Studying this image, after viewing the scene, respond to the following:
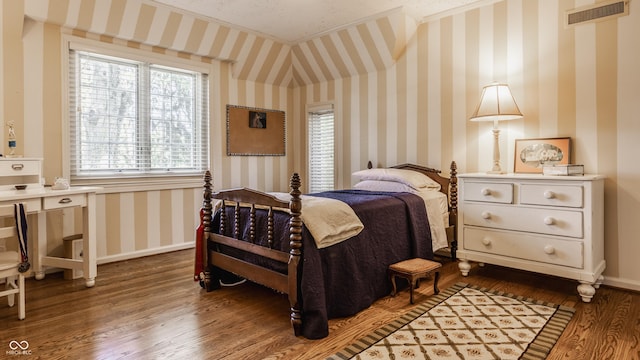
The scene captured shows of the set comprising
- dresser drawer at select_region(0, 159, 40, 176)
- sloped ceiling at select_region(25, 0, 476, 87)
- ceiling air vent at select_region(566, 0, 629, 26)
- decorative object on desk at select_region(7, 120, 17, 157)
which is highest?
sloped ceiling at select_region(25, 0, 476, 87)

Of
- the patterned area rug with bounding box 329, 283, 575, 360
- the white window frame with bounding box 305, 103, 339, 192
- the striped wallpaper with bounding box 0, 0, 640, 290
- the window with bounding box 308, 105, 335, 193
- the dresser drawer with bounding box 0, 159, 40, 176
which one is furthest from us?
the window with bounding box 308, 105, 335, 193

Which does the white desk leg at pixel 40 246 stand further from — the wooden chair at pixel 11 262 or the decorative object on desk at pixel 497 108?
the decorative object on desk at pixel 497 108

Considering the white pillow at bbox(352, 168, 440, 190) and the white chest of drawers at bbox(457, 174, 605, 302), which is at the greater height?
the white pillow at bbox(352, 168, 440, 190)

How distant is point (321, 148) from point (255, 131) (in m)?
0.96

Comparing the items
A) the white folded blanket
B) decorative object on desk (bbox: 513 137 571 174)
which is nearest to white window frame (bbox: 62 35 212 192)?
the white folded blanket

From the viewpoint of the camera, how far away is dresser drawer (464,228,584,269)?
2625 mm

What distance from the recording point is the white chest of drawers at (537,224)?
2582 mm

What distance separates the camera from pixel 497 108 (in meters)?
3.20

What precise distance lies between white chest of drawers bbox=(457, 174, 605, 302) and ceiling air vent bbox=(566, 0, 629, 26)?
4.26 ft

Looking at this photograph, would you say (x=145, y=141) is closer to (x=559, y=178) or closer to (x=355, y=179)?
(x=355, y=179)

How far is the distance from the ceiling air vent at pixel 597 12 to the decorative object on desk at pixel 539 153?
0.97 metres

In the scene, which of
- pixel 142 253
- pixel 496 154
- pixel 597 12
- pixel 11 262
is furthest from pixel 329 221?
pixel 597 12

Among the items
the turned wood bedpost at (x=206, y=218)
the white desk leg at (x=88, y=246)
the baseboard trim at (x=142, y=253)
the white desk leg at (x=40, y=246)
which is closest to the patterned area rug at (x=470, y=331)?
the turned wood bedpost at (x=206, y=218)

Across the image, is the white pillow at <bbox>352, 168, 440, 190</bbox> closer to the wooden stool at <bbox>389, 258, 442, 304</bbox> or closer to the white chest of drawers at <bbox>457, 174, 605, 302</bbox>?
the white chest of drawers at <bbox>457, 174, 605, 302</bbox>
